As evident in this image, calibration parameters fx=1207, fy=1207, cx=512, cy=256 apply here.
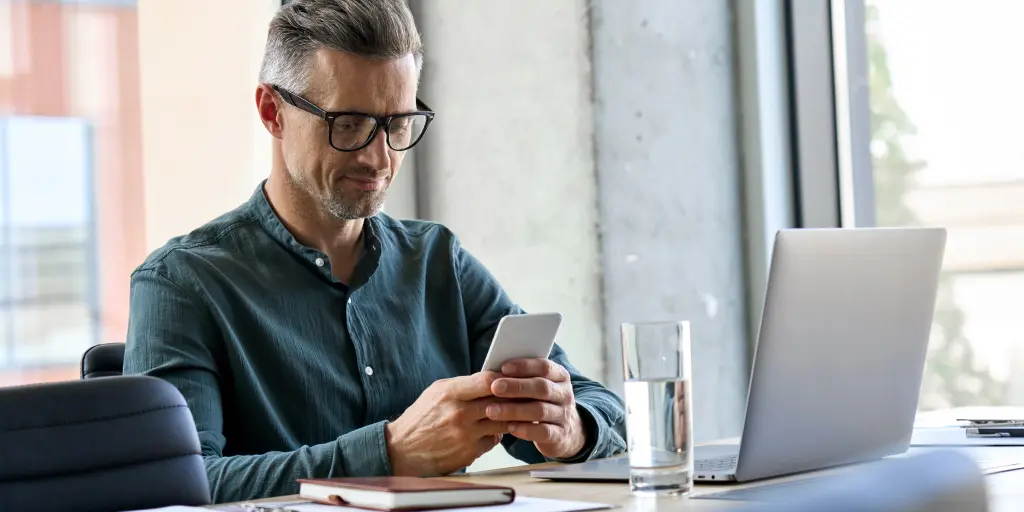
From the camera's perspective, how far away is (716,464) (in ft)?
4.59

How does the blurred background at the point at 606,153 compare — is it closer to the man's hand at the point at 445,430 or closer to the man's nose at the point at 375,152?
the man's nose at the point at 375,152

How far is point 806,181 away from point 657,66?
0.57 metres

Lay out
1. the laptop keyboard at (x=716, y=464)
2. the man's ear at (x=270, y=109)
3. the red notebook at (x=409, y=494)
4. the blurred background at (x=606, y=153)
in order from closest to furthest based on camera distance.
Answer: the red notebook at (x=409, y=494)
the laptop keyboard at (x=716, y=464)
the man's ear at (x=270, y=109)
the blurred background at (x=606, y=153)

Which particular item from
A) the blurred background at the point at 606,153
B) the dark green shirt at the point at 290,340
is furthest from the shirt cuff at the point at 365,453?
the blurred background at the point at 606,153

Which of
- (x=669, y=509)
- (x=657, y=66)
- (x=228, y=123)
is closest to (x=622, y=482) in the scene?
(x=669, y=509)

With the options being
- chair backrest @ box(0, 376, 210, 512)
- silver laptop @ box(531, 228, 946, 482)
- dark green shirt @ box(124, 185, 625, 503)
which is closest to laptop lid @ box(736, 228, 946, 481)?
silver laptop @ box(531, 228, 946, 482)

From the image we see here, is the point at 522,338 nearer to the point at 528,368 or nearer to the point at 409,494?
the point at 528,368

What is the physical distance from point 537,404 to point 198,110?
1.64 metres

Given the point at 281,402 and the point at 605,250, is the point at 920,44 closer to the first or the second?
the point at 605,250

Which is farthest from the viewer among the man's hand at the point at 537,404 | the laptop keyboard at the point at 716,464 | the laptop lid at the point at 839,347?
the man's hand at the point at 537,404

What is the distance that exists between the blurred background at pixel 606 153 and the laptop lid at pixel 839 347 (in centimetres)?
187

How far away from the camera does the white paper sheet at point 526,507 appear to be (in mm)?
1088

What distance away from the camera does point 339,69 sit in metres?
1.85

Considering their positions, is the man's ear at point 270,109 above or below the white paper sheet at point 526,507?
above
